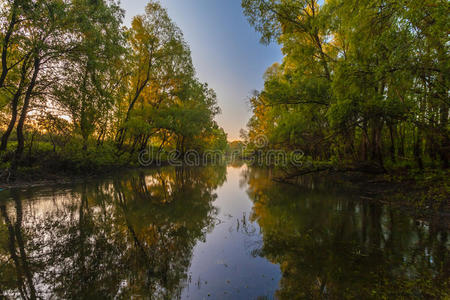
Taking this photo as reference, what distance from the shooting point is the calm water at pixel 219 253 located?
2885 mm

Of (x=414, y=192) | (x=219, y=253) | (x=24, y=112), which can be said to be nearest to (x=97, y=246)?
(x=219, y=253)

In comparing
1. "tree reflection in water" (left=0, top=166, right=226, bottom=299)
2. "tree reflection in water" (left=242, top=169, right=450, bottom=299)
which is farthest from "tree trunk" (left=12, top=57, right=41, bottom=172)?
"tree reflection in water" (left=242, top=169, right=450, bottom=299)

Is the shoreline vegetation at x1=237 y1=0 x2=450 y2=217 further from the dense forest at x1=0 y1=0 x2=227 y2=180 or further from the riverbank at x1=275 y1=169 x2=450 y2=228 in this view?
the dense forest at x1=0 y1=0 x2=227 y2=180

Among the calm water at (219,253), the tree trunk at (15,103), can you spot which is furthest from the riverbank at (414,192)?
the tree trunk at (15,103)

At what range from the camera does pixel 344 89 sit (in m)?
8.08

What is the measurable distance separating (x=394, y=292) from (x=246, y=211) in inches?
192

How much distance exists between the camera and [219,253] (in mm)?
4227

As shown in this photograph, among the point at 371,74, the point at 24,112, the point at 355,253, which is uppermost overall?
the point at 371,74

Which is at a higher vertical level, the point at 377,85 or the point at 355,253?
the point at 377,85

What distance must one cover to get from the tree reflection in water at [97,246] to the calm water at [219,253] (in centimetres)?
2

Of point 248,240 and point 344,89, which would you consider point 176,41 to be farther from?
point 248,240

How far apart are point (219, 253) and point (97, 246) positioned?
2698mm

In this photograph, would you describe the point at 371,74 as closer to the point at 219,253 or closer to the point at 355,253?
the point at 355,253

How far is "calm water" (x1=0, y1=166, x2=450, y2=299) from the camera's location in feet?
9.46
